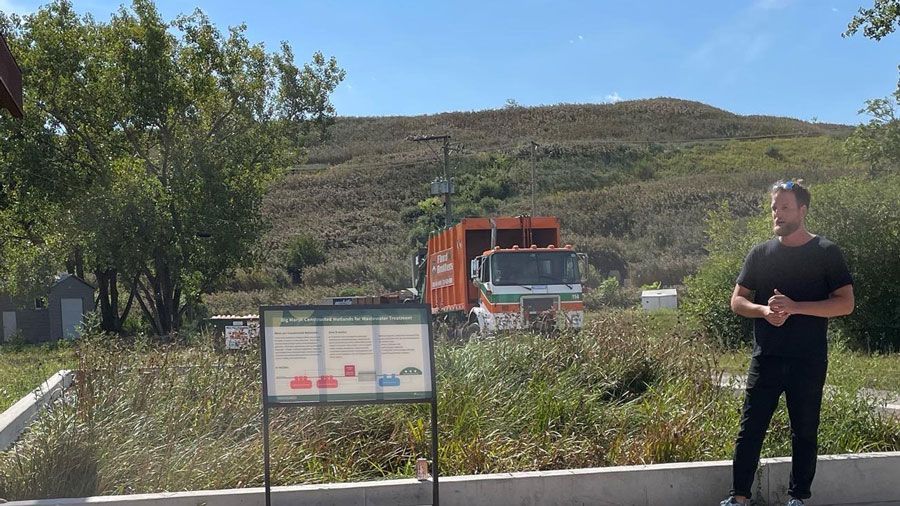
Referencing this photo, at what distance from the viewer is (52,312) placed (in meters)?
42.2

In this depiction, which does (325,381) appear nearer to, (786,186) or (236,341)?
(786,186)

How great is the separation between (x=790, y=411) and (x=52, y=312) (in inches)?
1681

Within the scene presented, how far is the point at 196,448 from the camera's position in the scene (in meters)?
6.38

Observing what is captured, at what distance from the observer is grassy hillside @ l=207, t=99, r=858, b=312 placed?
5791cm

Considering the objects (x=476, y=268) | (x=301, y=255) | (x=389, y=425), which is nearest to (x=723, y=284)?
(x=476, y=268)

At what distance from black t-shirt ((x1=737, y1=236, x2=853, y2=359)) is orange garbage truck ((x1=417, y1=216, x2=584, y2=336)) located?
33.7ft

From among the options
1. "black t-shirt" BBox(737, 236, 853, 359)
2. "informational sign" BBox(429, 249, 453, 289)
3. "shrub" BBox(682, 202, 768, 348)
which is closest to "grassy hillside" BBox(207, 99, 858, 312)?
"informational sign" BBox(429, 249, 453, 289)

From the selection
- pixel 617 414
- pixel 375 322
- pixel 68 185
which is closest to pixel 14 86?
pixel 375 322

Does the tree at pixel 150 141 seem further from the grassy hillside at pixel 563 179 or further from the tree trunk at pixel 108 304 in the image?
the grassy hillside at pixel 563 179

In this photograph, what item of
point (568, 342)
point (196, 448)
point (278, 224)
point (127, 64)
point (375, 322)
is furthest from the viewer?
point (278, 224)

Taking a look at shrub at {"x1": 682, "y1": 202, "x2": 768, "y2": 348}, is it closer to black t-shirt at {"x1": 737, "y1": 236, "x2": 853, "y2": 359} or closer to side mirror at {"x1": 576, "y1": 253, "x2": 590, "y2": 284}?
side mirror at {"x1": 576, "y1": 253, "x2": 590, "y2": 284}

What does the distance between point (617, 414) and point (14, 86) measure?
5441 millimetres

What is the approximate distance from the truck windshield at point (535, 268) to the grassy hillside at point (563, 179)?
91.0 feet

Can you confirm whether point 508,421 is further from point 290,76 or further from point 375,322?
point 290,76
